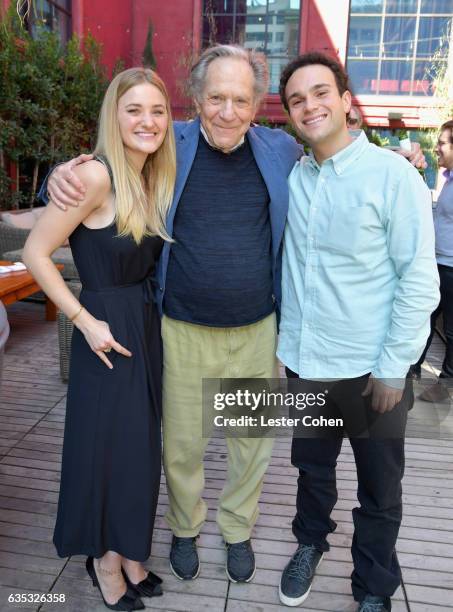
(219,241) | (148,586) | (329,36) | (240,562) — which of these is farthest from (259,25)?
(148,586)

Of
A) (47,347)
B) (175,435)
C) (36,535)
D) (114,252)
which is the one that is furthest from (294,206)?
(47,347)

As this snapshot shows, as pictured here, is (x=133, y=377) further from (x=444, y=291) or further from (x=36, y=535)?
(x=444, y=291)

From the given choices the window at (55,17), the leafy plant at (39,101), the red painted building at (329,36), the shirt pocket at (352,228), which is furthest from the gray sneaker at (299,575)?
the red painted building at (329,36)

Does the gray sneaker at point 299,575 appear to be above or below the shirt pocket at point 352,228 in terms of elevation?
below

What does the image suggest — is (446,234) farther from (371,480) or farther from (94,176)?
(94,176)

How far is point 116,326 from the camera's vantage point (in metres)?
1.76

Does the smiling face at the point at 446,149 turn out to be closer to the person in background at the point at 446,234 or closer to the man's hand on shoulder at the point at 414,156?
the person in background at the point at 446,234

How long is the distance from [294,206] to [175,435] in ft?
2.91

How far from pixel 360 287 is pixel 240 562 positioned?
109cm

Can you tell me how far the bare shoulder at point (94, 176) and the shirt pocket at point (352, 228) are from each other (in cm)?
65

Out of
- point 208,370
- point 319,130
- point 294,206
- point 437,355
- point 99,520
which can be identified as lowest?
point 437,355

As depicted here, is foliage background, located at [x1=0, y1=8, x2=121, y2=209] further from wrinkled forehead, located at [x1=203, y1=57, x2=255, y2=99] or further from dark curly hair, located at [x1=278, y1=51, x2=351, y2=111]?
dark curly hair, located at [x1=278, y1=51, x2=351, y2=111]

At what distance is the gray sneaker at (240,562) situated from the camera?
79.3 inches

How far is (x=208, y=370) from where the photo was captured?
6.44ft
